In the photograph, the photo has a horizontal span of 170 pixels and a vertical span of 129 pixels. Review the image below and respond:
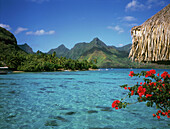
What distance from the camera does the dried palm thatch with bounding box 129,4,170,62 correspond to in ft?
25.6

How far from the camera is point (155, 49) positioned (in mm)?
7984

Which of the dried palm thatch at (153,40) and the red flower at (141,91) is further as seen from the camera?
the dried palm thatch at (153,40)

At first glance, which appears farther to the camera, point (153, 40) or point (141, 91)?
point (153, 40)

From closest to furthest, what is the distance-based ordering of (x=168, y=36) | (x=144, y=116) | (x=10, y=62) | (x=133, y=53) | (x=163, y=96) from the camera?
(x=163, y=96) → (x=168, y=36) → (x=133, y=53) → (x=144, y=116) → (x=10, y=62)

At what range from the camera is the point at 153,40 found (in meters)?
8.33

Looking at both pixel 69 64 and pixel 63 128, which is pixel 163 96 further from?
pixel 69 64

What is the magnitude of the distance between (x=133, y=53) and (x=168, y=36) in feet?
6.43

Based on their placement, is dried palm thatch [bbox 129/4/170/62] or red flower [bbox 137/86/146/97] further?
dried palm thatch [bbox 129/4/170/62]

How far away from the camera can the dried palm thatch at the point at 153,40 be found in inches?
307

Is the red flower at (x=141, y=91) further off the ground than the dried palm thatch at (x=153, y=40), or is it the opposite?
the dried palm thatch at (x=153, y=40)

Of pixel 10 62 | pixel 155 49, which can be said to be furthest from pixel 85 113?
pixel 10 62

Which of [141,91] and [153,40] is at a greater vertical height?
[153,40]

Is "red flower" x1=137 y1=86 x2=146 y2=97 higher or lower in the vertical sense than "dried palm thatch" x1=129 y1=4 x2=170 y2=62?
lower

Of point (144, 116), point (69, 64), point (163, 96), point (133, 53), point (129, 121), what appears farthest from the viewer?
point (69, 64)
